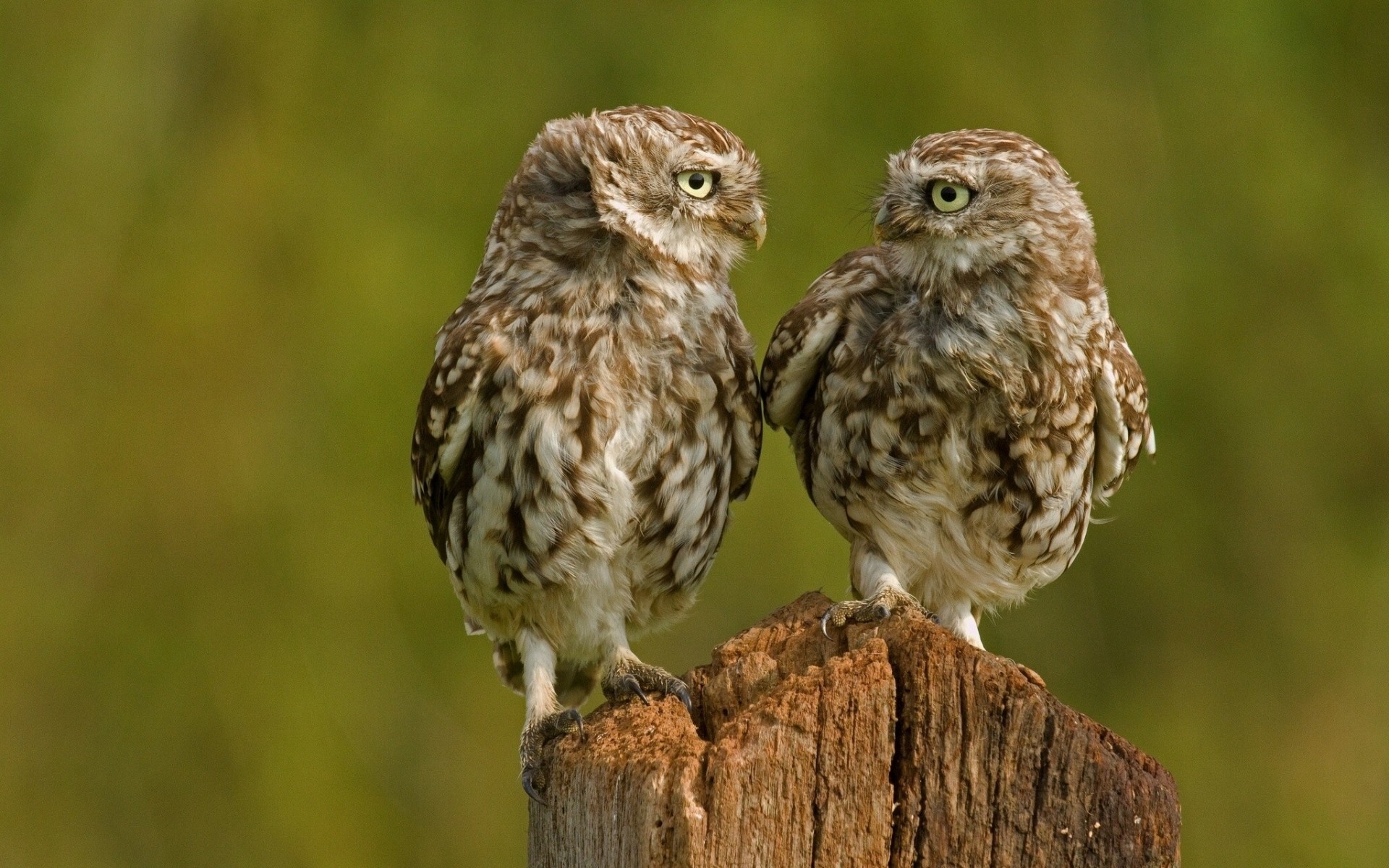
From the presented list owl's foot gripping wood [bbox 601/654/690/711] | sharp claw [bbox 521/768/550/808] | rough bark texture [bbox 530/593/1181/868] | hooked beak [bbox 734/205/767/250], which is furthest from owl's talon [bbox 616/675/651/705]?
hooked beak [bbox 734/205/767/250]

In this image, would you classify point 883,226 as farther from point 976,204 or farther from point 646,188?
point 646,188

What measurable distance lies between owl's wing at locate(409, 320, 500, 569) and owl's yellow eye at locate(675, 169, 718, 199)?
55 cm

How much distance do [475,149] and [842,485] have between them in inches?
163

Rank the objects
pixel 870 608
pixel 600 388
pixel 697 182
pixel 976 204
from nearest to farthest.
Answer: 1. pixel 870 608
2. pixel 976 204
3. pixel 600 388
4. pixel 697 182

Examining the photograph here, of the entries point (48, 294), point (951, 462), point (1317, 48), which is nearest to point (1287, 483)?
point (1317, 48)

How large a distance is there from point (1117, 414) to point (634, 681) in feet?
4.12

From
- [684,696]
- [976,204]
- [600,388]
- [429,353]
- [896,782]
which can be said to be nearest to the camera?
[896,782]

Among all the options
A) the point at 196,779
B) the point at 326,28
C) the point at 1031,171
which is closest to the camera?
the point at 1031,171

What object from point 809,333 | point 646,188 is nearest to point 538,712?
point 809,333

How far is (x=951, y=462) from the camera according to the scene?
3525mm

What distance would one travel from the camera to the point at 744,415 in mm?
3699

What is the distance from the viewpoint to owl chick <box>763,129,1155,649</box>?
11.1 feet

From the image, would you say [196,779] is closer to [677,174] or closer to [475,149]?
[475,149]

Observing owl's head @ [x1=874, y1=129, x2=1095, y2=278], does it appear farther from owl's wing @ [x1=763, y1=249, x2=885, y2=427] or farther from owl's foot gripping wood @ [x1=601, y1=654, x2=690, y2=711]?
owl's foot gripping wood @ [x1=601, y1=654, x2=690, y2=711]
